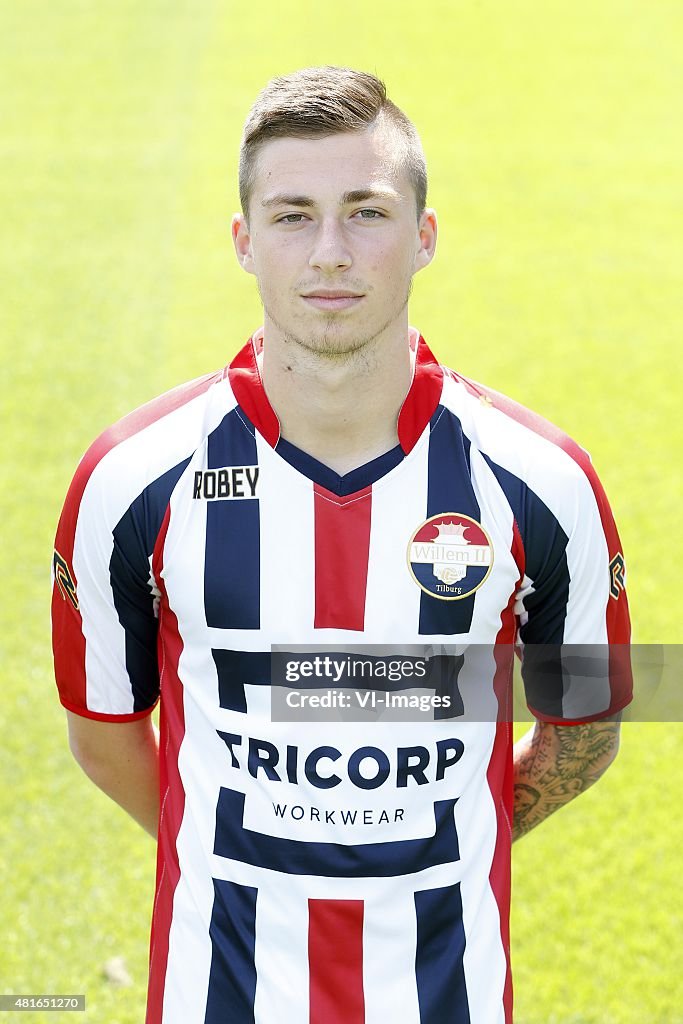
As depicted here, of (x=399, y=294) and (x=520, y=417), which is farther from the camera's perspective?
(x=520, y=417)

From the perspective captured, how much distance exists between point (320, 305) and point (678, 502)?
457cm

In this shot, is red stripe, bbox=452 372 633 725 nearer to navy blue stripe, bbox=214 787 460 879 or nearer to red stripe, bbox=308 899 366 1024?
navy blue stripe, bbox=214 787 460 879

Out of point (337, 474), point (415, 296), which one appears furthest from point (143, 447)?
point (415, 296)

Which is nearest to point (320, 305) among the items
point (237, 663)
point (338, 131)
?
point (338, 131)

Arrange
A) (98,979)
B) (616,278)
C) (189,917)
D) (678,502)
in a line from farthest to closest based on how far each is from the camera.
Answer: (616,278)
(678,502)
(98,979)
(189,917)

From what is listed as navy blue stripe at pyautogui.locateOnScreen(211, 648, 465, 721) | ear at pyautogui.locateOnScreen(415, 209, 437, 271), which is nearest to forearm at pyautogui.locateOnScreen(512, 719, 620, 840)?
navy blue stripe at pyautogui.locateOnScreen(211, 648, 465, 721)

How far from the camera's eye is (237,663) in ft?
6.07

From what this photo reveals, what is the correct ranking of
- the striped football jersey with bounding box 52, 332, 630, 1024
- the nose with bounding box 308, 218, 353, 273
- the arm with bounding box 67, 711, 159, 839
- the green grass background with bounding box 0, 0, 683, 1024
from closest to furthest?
1. the nose with bounding box 308, 218, 353, 273
2. the striped football jersey with bounding box 52, 332, 630, 1024
3. the arm with bounding box 67, 711, 159, 839
4. the green grass background with bounding box 0, 0, 683, 1024

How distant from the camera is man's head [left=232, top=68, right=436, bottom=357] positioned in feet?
5.75

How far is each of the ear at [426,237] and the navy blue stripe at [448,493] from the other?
25 centimetres

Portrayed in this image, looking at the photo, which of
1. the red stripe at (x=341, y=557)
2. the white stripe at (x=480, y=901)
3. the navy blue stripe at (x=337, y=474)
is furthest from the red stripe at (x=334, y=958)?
the navy blue stripe at (x=337, y=474)

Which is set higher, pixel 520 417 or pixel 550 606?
pixel 520 417

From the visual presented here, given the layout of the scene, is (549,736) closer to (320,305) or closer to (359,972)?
(359,972)

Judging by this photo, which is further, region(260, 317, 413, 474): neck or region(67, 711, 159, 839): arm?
region(67, 711, 159, 839): arm
